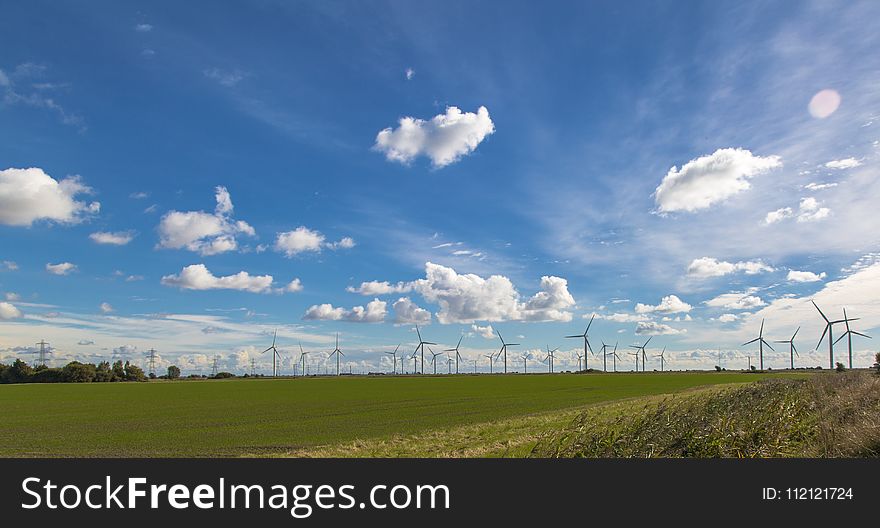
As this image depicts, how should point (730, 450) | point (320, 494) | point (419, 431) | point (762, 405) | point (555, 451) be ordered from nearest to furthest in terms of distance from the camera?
1. point (320, 494)
2. point (730, 450)
3. point (555, 451)
4. point (762, 405)
5. point (419, 431)

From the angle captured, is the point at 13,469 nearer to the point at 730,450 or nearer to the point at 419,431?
the point at 730,450

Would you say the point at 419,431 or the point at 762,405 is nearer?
the point at 762,405

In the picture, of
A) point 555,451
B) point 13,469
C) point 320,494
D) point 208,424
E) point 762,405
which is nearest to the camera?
point 320,494

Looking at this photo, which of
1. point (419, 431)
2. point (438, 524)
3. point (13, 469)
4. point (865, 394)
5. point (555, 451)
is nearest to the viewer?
point (438, 524)

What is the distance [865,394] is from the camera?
99.6ft

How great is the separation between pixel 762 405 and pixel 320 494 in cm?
2333

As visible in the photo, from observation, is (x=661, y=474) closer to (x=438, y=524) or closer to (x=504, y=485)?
(x=504, y=485)

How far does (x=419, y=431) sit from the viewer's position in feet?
139

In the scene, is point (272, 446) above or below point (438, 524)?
below

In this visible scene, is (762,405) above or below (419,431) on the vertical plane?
above

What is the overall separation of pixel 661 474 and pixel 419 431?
29.1m

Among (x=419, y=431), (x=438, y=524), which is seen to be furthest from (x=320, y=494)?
(x=419, y=431)

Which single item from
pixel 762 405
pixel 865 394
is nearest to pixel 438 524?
pixel 762 405

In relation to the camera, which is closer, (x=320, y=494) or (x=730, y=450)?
(x=320, y=494)
